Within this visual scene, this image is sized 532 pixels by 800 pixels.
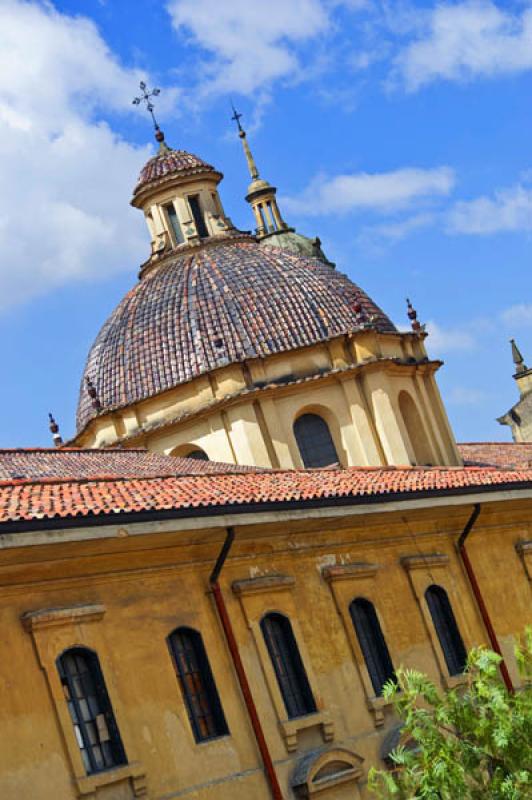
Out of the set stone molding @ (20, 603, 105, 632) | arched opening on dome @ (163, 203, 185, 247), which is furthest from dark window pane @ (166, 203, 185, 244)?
stone molding @ (20, 603, 105, 632)

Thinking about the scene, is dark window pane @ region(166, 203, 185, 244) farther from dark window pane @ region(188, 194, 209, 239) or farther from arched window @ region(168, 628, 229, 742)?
arched window @ region(168, 628, 229, 742)

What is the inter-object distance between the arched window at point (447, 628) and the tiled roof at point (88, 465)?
4.17 meters

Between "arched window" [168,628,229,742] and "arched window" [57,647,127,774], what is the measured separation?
1562 millimetres

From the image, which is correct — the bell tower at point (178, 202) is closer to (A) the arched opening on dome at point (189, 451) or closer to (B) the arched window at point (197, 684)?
(A) the arched opening on dome at point (189, 451)

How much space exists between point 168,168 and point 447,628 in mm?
23677

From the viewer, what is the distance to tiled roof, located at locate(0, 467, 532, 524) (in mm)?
19812

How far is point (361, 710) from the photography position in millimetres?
24047

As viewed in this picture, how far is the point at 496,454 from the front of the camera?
49719mm

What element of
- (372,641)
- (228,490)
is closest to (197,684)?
(228,490)

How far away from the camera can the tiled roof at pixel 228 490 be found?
65.0 feet

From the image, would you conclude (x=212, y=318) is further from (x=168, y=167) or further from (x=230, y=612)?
(x=230, y=612)

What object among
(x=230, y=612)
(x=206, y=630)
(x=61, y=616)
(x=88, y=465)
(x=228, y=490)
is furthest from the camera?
(x=88, y=465)

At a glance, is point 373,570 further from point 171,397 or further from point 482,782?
point 171,397

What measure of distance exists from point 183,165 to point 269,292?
6289 millimetres
